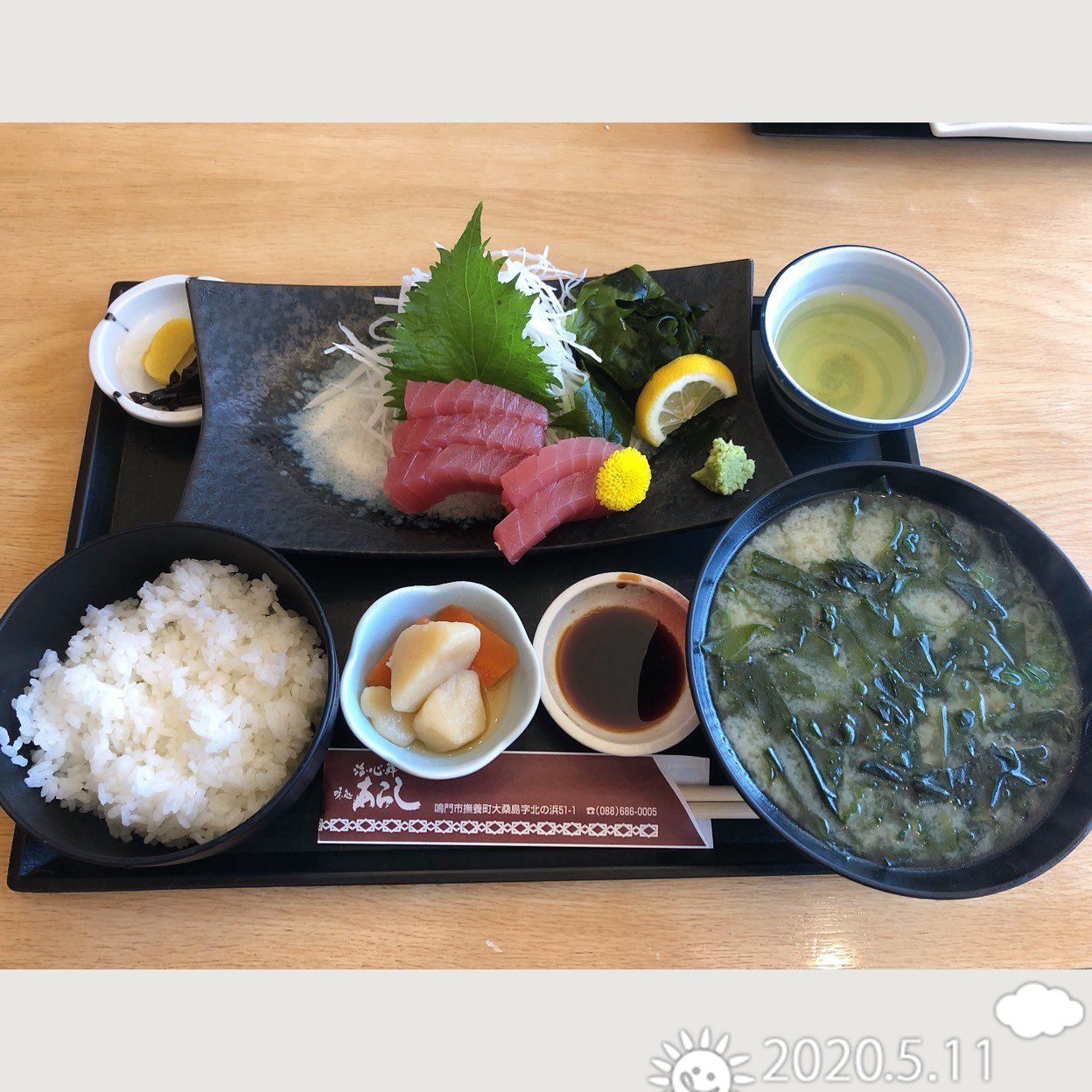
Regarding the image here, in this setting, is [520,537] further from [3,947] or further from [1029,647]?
[3,947]

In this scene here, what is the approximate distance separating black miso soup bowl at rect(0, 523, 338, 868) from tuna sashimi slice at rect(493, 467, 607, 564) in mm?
434

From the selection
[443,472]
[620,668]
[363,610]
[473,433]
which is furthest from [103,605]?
[620,668]

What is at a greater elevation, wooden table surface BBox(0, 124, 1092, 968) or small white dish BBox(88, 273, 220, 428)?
wooden table surface BBox(0, 124, 1092, 968)

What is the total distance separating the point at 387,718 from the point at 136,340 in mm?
1300

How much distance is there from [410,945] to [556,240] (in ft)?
6.21

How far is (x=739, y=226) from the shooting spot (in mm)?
2359

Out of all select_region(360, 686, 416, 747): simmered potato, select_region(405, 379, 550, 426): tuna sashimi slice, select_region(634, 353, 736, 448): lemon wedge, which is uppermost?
select_region(634, 353, 736, 448): lemon wedge

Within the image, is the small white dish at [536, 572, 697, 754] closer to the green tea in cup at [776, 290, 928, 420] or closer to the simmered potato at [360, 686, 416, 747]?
the simmered potato at [360, 686, 416, 747]

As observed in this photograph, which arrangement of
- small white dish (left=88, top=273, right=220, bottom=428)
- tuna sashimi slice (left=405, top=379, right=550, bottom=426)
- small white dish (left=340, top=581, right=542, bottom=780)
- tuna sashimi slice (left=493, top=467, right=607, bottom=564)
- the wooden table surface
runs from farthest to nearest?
the wooden table surface
small white dish (left=88, top=273, right=220, bottom=428)
tuna sashimi slice (left=405, top=379, right=550, bottom=426)
tuna sashimi slice (left=493, top=467, right=607, bottom=564)
small white dish (left=340, top=581, right=542, bottom=780)

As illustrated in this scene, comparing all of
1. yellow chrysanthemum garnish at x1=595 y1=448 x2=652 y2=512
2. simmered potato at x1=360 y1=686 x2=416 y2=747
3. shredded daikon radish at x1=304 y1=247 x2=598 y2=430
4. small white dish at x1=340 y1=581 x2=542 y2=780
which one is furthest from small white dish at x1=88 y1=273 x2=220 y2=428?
yellow chrysanthemum garnish at x1=595 y1=448 x2=652 y2=512

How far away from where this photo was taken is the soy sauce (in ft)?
5.65

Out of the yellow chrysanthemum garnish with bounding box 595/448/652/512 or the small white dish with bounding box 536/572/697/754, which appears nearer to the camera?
the small white dish with bounding box 536/572/697/754

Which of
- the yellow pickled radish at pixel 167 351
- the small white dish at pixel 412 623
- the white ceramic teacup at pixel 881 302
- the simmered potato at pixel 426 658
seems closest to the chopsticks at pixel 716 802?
the small white dish at pixel 412 623

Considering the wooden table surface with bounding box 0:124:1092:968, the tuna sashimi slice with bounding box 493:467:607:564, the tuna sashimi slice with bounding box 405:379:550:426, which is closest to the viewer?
the tuna sashimi slice with bounding box 493:467:607:564
